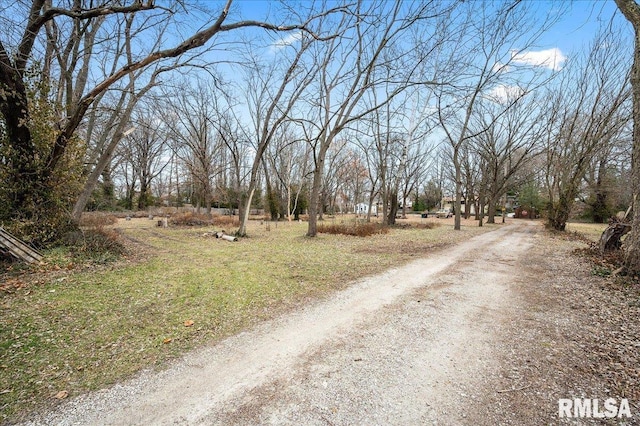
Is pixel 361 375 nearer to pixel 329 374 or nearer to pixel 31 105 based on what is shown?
pixel 329 374

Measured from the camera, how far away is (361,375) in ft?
8.21

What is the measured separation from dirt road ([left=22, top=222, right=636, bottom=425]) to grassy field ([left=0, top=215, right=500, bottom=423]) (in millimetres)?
369

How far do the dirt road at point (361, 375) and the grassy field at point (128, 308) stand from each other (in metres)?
0.37

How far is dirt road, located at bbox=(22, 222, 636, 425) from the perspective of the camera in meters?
2.04

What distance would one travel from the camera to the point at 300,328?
3.48 m

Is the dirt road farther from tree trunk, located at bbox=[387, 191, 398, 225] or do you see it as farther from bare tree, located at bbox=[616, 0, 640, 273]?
tree trunk, located at bbox=[387, 191, 398, 225]

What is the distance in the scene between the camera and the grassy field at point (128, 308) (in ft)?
8.33

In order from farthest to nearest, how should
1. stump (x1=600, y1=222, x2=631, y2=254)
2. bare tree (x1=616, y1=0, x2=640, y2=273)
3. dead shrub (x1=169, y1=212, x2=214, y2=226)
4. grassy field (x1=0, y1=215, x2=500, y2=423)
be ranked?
1. dead shrub (x1=169, y1=212, x2=214, y2=226)
2. stump (x1=600, y1=222, x2=631, y2=254)
3. bare tree (x1=616, y1=0, x2=640, y2=273)
4. grassy field (x1=0, y1=215, x2=500, y2=423)

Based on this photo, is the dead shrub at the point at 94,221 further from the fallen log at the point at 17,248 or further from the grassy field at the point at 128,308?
the grassy field at the point at 128,308

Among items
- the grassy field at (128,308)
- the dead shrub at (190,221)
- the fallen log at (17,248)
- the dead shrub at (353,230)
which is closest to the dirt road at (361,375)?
the grassy field at (128,308)

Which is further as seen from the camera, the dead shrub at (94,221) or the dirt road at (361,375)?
the dead shrub at (94,221)

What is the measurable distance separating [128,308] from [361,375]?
352 centimetres

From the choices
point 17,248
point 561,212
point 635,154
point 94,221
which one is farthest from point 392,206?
point 17,248

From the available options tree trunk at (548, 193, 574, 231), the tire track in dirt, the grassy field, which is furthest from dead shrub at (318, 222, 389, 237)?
tree trunk at (548, 193, 574, 231)
